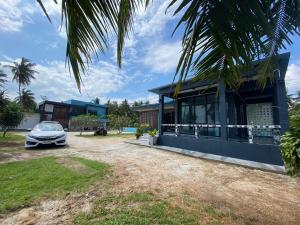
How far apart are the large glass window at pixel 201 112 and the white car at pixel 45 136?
8037 millimetres

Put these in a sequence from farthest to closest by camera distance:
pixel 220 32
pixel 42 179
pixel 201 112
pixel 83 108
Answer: pixel 83 108 → pixel 201 112 → pixel 42 179 → pixel 220 32

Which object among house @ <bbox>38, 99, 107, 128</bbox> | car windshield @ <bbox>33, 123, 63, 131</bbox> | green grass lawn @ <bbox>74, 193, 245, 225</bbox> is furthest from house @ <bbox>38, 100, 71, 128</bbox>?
green grass lawn @ <bbox>74, 193, 245, 225</bbox>

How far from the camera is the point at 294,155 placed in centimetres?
221

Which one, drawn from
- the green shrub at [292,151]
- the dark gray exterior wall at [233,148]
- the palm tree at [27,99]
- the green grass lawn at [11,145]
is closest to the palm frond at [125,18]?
the green shrub at [292,151]

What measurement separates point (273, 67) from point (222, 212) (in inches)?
99.2

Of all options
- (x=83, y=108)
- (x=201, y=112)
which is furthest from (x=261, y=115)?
(x=83, y=108)

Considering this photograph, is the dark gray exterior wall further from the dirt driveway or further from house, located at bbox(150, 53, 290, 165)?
the dirt driveway

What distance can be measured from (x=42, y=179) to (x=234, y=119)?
10.3 m

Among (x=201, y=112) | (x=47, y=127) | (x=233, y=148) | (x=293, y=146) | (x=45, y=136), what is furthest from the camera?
(x=201, y=112)

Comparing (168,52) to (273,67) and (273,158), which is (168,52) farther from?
(273,158)

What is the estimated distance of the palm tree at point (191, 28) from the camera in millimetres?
1146

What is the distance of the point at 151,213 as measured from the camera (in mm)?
3188

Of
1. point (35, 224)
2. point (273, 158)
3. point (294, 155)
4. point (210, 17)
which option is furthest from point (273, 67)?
point (273, 158)

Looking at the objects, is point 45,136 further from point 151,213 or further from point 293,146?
point 293,146
